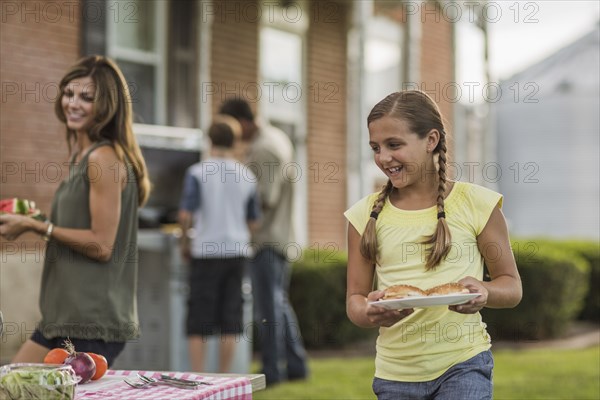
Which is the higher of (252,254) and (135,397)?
(252,254)

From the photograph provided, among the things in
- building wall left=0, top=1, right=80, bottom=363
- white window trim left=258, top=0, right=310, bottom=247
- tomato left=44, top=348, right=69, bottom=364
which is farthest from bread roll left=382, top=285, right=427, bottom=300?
white window trim left=258, top=0, right=310, bottom=247

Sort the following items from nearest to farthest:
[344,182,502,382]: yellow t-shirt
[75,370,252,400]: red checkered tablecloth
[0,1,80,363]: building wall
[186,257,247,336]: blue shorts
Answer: [75,370,252,400]: red checkered tablecloth → [344,182,502,382]: yellow t-shirt → [186,257,247,336]: blue shorts → [0,1,80,363]: building wall

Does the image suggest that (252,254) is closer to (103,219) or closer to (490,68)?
(103,219)

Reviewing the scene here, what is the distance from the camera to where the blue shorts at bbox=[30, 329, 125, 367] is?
139 inches

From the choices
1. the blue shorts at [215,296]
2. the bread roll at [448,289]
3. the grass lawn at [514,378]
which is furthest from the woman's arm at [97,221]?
the grass lawn at [514,378]

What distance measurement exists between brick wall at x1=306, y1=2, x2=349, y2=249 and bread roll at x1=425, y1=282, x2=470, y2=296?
887 cm

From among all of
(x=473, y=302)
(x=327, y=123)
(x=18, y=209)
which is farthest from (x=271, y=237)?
(x=327, y=123)

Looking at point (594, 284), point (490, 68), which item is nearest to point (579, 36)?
point (594, 284)

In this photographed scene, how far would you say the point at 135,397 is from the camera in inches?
104

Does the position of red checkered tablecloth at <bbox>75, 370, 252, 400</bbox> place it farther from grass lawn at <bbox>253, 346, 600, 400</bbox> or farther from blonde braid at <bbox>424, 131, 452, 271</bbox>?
grass lawn at <bbox>253, 346, 600, 400</bbox>

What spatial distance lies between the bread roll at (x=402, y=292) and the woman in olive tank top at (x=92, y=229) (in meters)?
1.16

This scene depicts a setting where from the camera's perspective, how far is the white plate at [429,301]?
2799 millimetres

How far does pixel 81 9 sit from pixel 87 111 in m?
5.04

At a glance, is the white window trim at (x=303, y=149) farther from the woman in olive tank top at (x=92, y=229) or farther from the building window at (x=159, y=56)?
the woman in olive tank top at (x=92, y=229)
